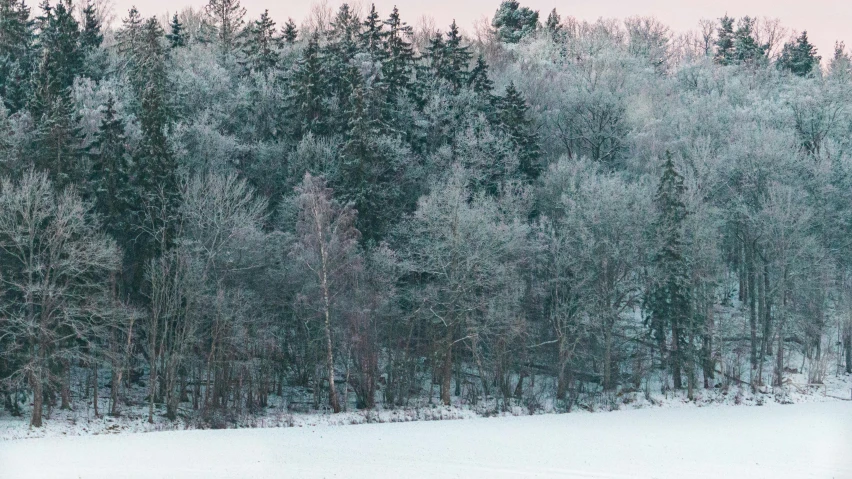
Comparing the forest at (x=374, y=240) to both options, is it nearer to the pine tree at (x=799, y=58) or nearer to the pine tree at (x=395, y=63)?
the pine tree at (x=395, y=63)

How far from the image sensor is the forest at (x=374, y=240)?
41031 millimetres

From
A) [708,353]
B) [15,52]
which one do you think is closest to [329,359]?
[708,353]

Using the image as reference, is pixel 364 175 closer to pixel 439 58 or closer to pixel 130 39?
pixel 439 58

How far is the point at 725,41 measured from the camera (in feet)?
372

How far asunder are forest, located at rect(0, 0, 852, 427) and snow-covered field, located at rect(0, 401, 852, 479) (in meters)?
6.21

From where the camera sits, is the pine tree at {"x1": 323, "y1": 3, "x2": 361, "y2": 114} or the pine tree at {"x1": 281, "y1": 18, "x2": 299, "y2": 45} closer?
the pine tree at {"x1": 323, "y1": 3, "x2": 361, "y2": 114}

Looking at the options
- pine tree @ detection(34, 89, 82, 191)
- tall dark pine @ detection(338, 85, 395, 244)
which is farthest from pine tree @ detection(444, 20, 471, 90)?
pine tree @ detection(34, 89, 82, 191)

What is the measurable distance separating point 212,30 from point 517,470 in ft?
235

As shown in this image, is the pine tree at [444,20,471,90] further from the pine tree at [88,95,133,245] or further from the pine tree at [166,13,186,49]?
the pine tree at [88,95,133,245]

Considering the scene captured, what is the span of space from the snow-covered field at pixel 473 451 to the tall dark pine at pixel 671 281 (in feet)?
27.6

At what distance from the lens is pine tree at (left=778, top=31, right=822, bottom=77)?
105m

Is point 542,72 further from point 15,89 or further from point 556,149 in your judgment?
point 15,89

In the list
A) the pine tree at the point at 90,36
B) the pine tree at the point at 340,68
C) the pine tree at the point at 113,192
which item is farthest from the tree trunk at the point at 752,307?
the pine tree at the point at 90,36

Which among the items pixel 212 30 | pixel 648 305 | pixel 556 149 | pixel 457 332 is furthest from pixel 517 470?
pixel 212 30
